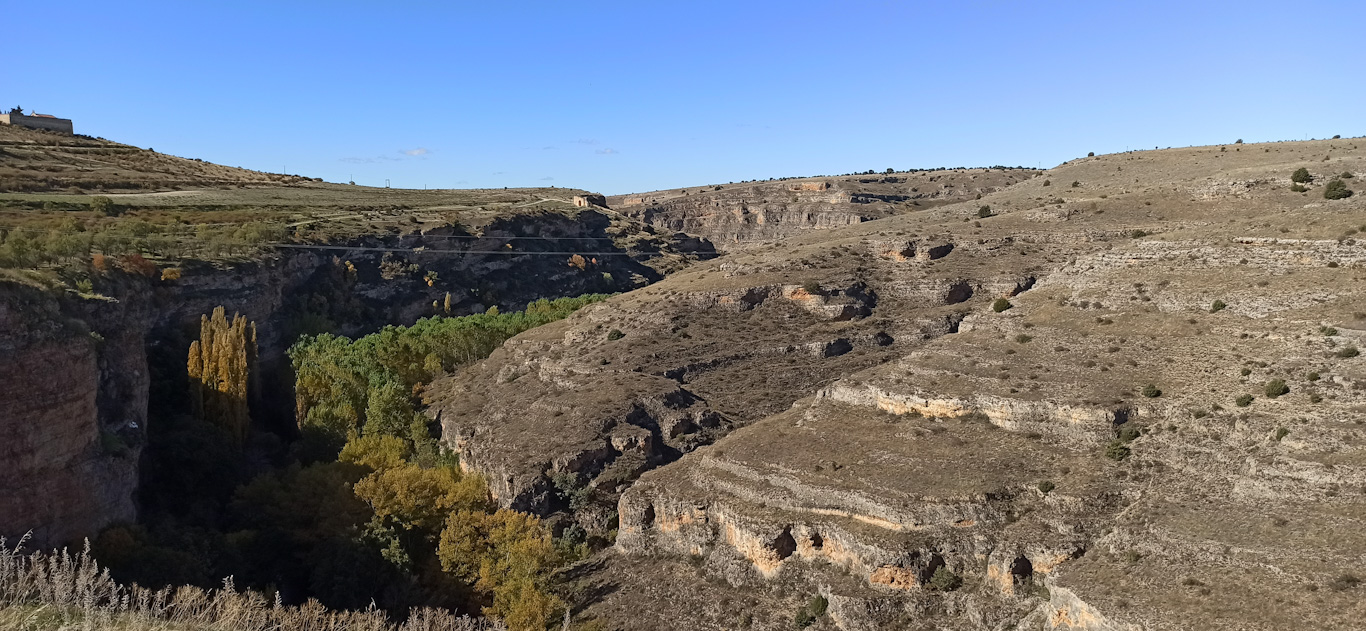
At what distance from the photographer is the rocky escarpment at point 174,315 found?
124 ft

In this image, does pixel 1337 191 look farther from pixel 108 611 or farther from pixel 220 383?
pixel 220 383

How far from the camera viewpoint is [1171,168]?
8800 centimetres

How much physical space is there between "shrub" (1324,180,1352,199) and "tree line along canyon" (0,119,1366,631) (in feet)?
1.29

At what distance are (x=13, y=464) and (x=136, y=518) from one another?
1021 cm

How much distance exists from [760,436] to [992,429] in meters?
11.9

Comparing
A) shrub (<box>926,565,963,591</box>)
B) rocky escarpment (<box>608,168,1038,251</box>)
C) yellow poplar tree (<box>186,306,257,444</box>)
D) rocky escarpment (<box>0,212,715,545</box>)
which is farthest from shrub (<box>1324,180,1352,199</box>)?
rocky escarpment (<box>608,168,1038,251</box>)

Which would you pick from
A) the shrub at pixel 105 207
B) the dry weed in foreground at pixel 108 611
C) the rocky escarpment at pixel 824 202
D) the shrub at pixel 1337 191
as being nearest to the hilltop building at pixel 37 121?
the shrub at pixel 105 207

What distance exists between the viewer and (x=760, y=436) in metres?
45.7

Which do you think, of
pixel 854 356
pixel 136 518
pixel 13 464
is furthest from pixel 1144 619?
pixel 136 518

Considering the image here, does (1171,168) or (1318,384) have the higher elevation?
(1171,168)

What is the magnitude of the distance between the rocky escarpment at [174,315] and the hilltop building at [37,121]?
6583 cm

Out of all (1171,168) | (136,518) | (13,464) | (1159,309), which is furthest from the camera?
(1171,168)

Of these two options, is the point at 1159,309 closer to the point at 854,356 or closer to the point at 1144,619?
the point at 854,356

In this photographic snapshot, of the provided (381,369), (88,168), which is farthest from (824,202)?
(88,168)
